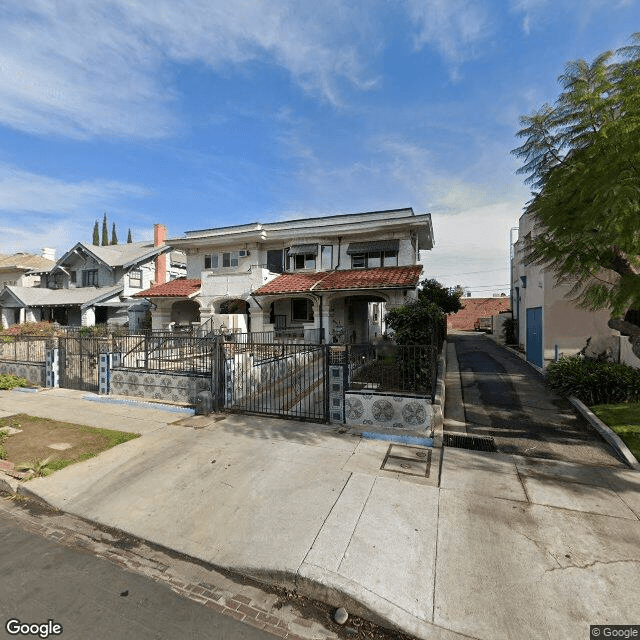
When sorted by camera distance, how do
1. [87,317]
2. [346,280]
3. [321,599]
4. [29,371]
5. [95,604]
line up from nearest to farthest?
[95,604], [321,599], [29,371], [346,280], [87,317]

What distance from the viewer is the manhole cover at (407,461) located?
18.7ft

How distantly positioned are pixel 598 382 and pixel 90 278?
36.6 meters

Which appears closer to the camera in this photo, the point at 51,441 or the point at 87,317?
the point at 51,441

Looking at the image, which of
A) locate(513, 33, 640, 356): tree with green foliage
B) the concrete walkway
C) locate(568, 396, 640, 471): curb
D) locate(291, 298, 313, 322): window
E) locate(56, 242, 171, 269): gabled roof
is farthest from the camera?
locate(56, 242, 171, 269): gabled roof

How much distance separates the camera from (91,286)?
1206 inches

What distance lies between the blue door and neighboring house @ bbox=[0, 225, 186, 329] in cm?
2627

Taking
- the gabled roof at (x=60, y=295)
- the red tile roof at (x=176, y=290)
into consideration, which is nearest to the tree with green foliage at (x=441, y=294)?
the red tile roof at (x=176, y=290)

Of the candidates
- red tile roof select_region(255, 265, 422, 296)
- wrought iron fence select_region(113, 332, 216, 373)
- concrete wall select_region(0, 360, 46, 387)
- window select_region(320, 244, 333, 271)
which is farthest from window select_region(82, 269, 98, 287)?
wrought iron fence select_region(113, 332, 216, 373)

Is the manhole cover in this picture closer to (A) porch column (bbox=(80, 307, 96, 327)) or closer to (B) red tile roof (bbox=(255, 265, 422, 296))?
(B) red tile roof (bbox=(255, 265, 422, 296))

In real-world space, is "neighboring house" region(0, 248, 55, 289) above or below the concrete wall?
above

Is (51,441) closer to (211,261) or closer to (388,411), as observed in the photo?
(388,411)

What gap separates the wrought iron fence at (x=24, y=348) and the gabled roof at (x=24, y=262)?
26.1 m

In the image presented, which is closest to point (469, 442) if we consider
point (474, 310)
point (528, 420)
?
point (528, 420)

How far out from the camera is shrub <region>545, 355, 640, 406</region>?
8883 mm
